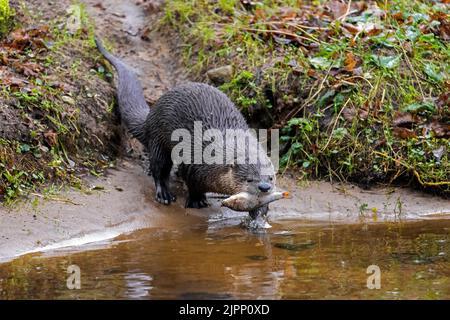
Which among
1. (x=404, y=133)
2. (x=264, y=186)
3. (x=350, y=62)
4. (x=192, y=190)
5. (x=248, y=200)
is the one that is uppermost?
(x=350, y=62)

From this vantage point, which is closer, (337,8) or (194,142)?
(194,142)

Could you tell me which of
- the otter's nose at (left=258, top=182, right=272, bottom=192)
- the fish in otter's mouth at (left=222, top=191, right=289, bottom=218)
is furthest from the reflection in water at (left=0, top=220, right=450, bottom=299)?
the otter's nose at (left=258, top=182, right=272, bottom=192)

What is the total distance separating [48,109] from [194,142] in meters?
1.05

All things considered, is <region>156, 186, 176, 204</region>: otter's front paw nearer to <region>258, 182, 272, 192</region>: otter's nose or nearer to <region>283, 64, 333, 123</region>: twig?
<region>258, 182, 272, 192</region>: otter's nose

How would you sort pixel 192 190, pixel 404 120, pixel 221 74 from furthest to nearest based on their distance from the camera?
pixel 221 74
pixel 404 120
pixel 192 190

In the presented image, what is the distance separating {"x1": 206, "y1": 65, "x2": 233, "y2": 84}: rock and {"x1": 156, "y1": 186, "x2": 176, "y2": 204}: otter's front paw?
3.96ft

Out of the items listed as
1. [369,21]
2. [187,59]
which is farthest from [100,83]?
[369,21]

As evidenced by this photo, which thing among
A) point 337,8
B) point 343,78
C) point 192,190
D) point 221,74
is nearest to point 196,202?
point 192,190

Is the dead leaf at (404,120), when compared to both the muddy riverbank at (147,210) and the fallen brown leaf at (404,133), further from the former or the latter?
the muddy riverbank at (147,210)

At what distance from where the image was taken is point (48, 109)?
6.03 meters

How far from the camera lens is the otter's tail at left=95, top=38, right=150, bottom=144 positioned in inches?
252

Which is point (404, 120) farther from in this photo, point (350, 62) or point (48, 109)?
point (48, 109)

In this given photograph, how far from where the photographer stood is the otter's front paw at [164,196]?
19.8 ft
